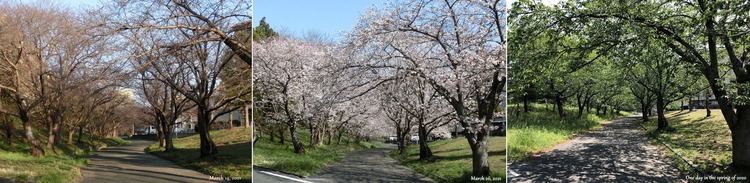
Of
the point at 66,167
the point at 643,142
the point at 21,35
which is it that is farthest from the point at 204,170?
the point at 643,142

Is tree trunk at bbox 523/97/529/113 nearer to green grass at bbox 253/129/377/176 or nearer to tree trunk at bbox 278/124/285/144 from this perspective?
green grass at bbox 253/129/377/176

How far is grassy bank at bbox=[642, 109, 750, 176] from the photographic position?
5789mm

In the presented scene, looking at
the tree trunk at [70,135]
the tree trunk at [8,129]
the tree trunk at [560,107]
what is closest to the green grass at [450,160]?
the tree trunk at [560,107]

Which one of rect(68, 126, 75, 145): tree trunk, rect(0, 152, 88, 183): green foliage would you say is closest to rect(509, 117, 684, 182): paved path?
rect(0, 152, 88, 183): green foliage

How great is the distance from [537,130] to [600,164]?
1.42 metres

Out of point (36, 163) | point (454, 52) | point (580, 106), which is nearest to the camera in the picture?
point (454, 52)

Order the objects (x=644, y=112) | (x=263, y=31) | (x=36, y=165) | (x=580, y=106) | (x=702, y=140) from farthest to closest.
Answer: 1. (x=580, y=106)
2. (x=644, y=112)
3. (x=36, y=165)
4. (x=702, y=140)
5. (x=263, y=31)

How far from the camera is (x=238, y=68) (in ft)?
20.7

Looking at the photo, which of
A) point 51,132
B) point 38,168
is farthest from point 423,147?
point 51,132

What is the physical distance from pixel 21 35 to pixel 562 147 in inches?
379

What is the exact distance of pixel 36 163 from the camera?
286 inches

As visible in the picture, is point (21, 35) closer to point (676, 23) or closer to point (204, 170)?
point (204, 170)

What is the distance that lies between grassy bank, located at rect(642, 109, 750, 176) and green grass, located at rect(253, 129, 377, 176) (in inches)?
200

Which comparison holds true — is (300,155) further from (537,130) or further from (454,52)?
(537,130)
